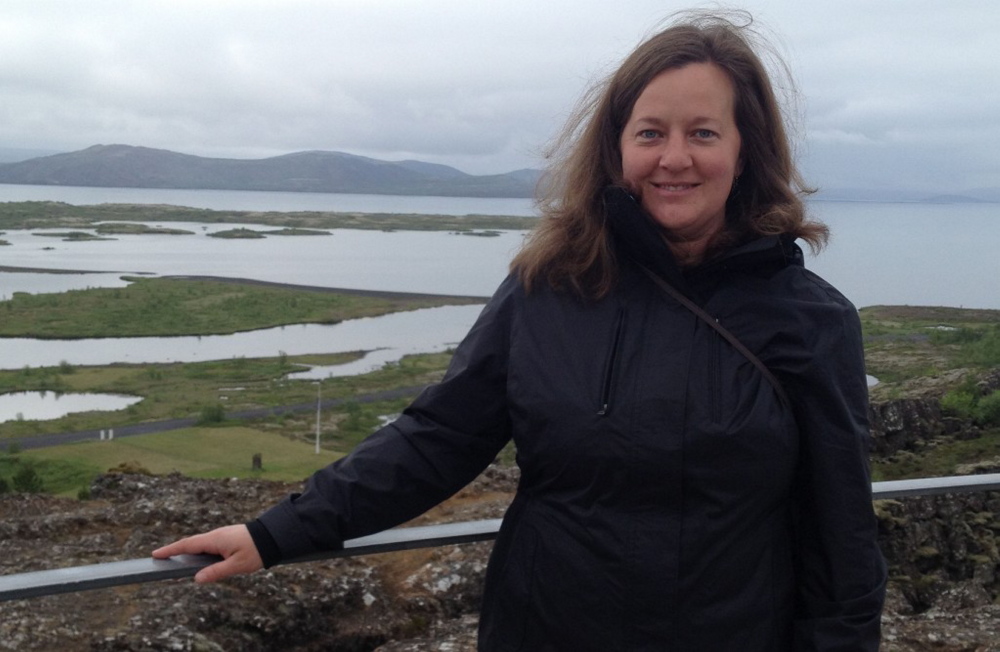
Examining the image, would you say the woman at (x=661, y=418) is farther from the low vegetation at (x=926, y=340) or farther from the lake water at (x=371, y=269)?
the low vegetation at (x=926, y=340)

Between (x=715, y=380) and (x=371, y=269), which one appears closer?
(x=715, y=380)

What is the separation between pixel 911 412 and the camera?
360 inches

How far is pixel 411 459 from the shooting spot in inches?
81.9

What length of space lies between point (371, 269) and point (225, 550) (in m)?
94.9

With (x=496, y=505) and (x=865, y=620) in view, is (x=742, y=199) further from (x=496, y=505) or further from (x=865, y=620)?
(x=496, y=505)

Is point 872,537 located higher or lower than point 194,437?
higher

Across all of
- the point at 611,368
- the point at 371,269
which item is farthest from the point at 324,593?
the point at 371,269

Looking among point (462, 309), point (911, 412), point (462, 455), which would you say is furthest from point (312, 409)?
point (462, 455)

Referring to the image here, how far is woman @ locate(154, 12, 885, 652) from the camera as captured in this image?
1854mm

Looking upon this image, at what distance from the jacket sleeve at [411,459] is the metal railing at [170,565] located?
0.06m

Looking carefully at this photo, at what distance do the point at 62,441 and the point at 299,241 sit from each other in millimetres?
103229

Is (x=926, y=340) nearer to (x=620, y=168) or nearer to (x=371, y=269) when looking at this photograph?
(x=620, y=168)

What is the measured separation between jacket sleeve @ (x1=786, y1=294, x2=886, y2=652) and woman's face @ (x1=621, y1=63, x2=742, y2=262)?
307 millimetres

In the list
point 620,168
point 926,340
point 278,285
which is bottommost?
point 278,285
